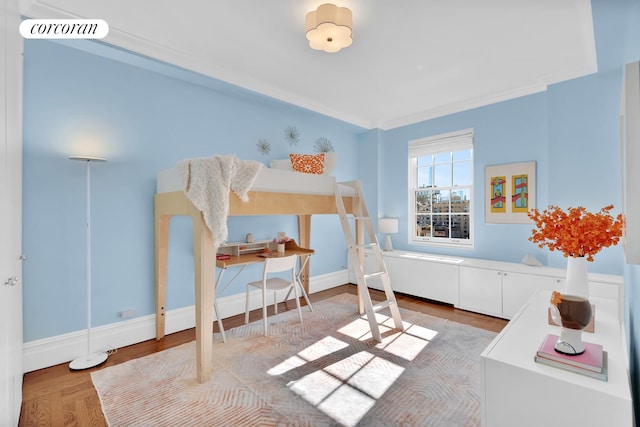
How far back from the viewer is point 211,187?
2.19m

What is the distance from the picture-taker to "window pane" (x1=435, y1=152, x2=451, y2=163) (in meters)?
4.35

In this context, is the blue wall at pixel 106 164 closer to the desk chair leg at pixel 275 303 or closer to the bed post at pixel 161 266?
the bed post at pixel 161 266

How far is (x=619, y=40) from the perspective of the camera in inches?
93.8

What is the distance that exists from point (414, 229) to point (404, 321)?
5.91 ft

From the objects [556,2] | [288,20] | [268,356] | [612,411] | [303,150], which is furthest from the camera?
[303,150]

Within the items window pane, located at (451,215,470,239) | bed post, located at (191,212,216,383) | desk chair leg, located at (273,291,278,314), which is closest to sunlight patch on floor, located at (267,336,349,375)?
bed post, located at (191,212,216,383)

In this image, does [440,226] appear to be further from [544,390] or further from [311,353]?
[544,390]

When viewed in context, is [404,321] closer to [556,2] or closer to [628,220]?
[628,220]

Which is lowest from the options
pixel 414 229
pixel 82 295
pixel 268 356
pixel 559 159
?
pixel 268 356

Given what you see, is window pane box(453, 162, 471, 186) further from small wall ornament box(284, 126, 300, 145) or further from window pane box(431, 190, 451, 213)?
small wall ornament box(284, 126, 300, 145)

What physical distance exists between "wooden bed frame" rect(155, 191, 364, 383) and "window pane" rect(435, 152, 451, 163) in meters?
1.87

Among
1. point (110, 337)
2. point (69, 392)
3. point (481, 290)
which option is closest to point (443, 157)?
point (481, 290)

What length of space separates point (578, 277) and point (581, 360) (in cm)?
53

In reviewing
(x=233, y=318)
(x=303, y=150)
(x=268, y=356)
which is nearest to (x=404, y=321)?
(x=268, y=356)
